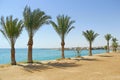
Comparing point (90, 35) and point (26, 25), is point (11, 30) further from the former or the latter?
point (90, 35)

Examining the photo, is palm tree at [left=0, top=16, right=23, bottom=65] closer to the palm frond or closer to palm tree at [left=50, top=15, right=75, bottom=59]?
the palm frond

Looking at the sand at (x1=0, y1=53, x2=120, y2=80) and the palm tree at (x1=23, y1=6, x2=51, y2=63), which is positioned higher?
the palm tree at (x1=23, y1=6, x2=51, y2=63)

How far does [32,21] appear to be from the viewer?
76.5ft

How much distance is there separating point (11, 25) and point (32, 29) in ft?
11.0

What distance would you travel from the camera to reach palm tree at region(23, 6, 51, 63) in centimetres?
2314

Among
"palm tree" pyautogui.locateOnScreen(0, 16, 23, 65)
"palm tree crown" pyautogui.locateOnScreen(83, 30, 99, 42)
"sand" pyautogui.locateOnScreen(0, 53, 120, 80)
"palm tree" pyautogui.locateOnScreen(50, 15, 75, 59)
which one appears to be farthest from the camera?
"palm tree crown" pyautogui.locateOnScreen(83, 30, 99, 42)

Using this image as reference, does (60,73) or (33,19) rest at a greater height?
(33,19)

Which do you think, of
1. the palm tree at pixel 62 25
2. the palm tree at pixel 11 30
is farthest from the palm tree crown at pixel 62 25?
the palm tree at pixel 11 30

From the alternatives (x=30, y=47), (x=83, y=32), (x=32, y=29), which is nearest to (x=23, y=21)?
(x=32, y=29)

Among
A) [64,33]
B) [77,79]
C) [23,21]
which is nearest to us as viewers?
[77,79]

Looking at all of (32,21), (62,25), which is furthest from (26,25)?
(62,25)

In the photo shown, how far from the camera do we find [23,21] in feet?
74.8

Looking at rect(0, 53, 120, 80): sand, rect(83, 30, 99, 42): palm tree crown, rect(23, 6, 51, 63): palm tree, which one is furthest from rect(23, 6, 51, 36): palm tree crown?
rect(83, 30, 99, 42): palm tree crown

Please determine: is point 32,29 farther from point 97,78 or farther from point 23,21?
point 97,78
